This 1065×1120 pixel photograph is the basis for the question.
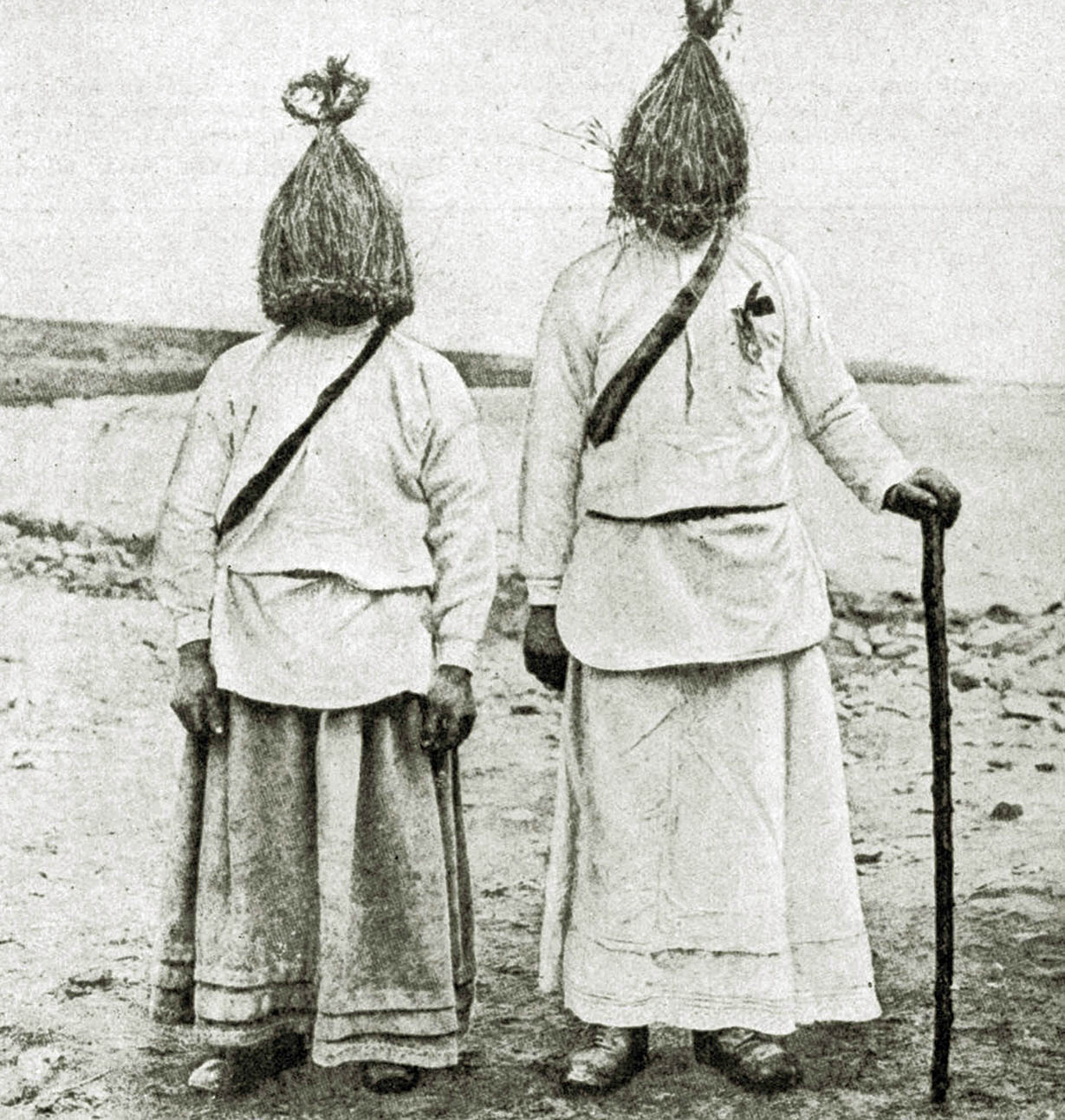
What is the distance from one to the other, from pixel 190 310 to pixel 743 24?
1.64 metres

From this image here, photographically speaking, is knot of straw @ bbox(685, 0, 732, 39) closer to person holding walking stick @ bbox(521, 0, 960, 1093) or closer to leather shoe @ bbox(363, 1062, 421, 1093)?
person holding walking stick @ bbox(521, 0, 960, 1093)

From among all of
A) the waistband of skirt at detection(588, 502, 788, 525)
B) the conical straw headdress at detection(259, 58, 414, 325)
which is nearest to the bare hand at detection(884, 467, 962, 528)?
the waistband of skirt at detection(588, 502, 788, 525)

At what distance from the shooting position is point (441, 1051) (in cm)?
406

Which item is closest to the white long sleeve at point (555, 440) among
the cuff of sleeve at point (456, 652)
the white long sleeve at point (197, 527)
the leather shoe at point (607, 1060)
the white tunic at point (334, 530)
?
the white tunic at point (334, 530)

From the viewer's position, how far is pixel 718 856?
13.5 feet

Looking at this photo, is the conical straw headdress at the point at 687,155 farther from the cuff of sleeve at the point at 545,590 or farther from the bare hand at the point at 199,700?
the bare hand at the point at 199,700

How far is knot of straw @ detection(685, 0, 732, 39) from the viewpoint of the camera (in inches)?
167

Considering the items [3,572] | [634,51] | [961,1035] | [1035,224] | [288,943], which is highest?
[634,51]

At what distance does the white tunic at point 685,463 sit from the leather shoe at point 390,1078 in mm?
980

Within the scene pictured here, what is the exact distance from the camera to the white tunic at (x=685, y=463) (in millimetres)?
4035

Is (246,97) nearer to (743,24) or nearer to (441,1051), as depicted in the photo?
(743,24)

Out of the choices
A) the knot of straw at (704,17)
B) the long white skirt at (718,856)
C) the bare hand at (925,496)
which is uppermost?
the knot of straw at (704,17)

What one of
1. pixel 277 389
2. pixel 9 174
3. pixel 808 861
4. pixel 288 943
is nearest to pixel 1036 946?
pixel 808 861

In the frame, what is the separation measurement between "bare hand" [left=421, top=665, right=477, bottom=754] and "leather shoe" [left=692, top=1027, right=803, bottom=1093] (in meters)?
0.90
